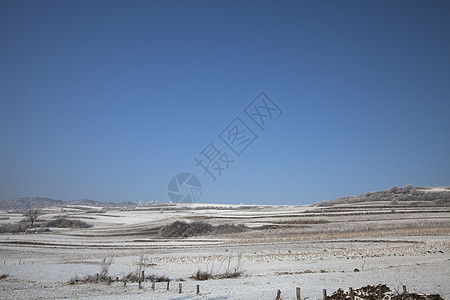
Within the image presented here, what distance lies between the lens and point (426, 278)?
16766 millimetres

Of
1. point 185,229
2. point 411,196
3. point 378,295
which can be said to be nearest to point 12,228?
point 185,229

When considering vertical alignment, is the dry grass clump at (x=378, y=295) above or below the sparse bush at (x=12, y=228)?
below

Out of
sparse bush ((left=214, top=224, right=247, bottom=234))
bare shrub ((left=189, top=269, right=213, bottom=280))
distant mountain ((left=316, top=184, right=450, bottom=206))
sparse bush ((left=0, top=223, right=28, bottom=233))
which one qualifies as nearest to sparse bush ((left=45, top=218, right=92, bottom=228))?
sparse bush ((left=0, top=223, right=28, bottom=233))

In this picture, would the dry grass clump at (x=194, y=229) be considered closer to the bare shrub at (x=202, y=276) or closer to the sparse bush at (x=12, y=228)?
the bare shrub at (x=202, y=276)

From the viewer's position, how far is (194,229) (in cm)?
5641

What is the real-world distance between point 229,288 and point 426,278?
9.32 metres

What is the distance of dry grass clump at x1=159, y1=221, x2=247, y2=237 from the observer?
5484cm

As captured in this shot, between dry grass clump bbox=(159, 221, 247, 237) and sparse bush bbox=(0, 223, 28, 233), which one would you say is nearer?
dry grass clump bbox=(159, 221, 247, 237)

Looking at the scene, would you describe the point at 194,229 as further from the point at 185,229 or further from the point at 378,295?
the point at 378,295

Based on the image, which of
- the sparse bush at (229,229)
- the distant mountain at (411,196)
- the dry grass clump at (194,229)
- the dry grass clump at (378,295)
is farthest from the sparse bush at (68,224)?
the dry grass clump at (378,295)

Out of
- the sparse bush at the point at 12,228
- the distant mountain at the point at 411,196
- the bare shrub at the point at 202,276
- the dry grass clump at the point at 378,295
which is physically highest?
the distant mountain at the point at 411,196

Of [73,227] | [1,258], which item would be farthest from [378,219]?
[73,227]

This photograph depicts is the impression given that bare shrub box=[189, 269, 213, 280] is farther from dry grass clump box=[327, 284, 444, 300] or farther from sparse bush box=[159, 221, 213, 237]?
sparse bush box=[159, 221, 213, 237]

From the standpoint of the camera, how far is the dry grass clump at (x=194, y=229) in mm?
54844
